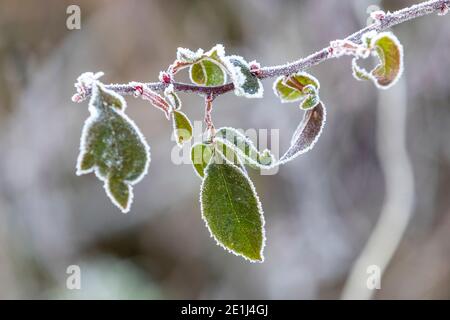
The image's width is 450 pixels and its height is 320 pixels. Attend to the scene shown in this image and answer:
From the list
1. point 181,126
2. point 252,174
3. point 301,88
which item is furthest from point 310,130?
point 252,174

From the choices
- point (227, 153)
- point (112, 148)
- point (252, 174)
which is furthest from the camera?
point (252, 174)

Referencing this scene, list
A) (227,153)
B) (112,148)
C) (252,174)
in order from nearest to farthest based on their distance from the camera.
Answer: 1. (112,148)
2. (227,153)
3. (252,174)

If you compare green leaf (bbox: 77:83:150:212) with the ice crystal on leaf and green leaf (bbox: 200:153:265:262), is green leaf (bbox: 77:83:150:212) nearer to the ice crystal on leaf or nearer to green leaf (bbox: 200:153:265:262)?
green leaf (bbox: 200:153:265:262)

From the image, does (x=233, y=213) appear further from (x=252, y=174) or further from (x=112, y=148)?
(x=252, y=174)

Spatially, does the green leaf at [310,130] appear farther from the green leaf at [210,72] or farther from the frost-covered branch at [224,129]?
the green leaf at [210,72]

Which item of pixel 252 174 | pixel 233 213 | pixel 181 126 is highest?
pixel 252 174

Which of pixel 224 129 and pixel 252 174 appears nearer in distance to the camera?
pixel 224 129

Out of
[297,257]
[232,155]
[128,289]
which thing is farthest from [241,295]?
[232,155]

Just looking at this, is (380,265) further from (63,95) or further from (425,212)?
(63,95)
